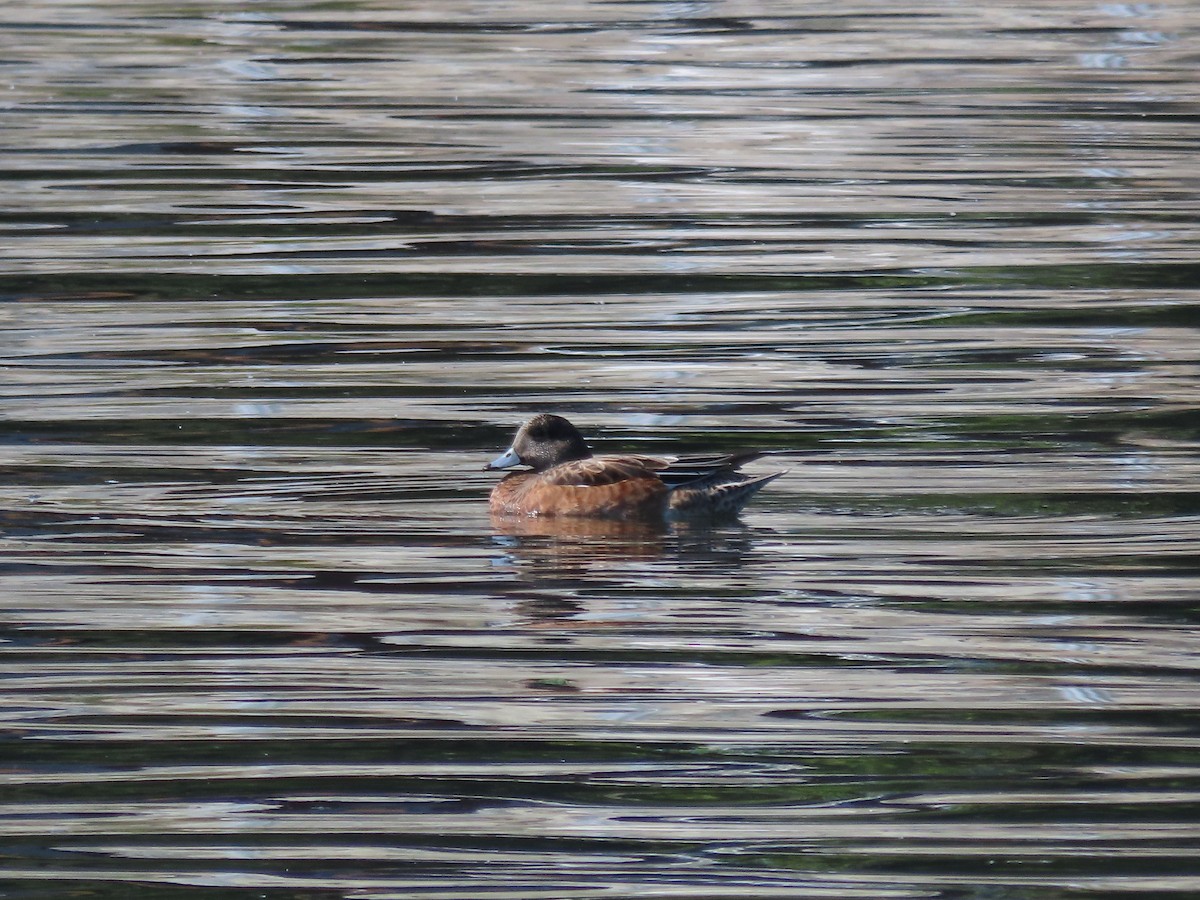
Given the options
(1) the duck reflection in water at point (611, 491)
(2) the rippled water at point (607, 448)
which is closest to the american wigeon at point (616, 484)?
(1) the duck reflection in water at point (611, 491)

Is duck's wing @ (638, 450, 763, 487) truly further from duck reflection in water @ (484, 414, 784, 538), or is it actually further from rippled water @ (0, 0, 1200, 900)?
rippled water @ (0, 0, 1200, 900)

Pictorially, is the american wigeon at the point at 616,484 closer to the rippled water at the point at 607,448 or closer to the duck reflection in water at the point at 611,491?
the duck reflection in water at the point at 611,491

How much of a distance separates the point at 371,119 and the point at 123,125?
1.51 metres

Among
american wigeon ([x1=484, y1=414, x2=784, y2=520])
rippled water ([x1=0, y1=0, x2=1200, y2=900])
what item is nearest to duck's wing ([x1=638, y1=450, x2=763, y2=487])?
american wigeon ([x1=484, y1=414, x2=784, y2=520])

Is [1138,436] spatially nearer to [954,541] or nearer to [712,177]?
[954,541]

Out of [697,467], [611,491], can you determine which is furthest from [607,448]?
[697,467]

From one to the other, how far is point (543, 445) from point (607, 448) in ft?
2.00

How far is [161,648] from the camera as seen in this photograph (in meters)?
6.82

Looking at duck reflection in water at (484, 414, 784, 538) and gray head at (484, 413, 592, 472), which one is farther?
gray head at (484, 413, 592, 472)

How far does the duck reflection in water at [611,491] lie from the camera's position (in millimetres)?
8242

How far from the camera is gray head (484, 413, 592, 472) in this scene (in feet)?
27.9

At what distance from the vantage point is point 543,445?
28.0 ft

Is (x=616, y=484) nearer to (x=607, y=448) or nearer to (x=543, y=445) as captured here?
(x=543, y=445)

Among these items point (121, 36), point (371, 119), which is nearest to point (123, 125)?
point (371, 119)
